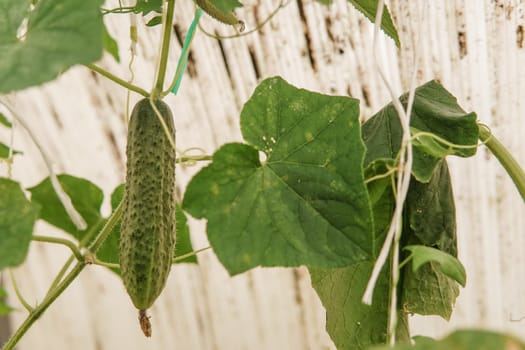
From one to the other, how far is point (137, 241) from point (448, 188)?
1.33ft

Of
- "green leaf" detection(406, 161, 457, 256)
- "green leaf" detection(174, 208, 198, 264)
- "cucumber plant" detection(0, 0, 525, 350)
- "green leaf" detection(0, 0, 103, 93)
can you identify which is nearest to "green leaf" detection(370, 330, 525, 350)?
"cucumber plant" detection(0, 0, 525, 350)

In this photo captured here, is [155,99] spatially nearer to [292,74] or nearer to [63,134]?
[292,74]

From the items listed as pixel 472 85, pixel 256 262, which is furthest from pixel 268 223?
pixel 472 85

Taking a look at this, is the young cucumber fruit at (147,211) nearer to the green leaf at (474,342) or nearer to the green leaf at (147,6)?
the green leaf at (147,6)

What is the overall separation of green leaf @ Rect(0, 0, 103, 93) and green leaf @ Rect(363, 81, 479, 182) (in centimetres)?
39

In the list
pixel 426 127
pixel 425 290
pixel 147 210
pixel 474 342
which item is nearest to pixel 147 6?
pixel 147 210

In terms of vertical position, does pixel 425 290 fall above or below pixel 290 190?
below

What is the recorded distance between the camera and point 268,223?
2.28 feet

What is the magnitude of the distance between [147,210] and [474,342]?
46 cm

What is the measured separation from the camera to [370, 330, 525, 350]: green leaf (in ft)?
1.31

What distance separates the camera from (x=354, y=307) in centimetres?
93

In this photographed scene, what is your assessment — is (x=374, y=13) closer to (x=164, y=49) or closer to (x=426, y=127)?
(x=426, y=127)

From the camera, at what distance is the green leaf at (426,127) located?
82 cm

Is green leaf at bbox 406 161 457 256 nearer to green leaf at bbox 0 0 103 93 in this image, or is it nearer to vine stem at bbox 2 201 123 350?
vine stem at bbox 2 201 123 350
